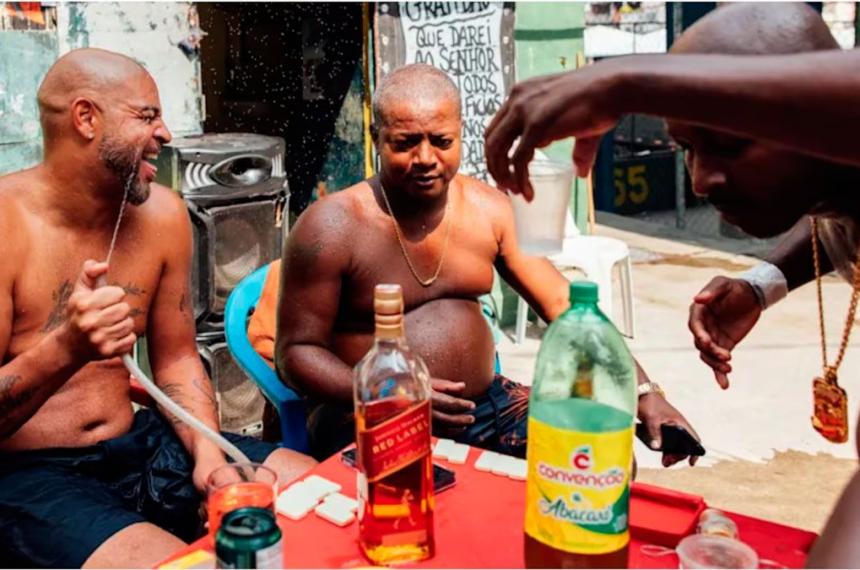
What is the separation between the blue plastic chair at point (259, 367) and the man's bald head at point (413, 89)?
35.9 inches

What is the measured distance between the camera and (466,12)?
18.8 ft

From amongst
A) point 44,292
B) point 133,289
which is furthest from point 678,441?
point 44,292

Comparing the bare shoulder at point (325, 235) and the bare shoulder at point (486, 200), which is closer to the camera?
the bare shoulder at point (325, 235)

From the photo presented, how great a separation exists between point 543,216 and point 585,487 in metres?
1.49

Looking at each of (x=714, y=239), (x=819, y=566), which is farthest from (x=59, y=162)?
(x=714, y=239)

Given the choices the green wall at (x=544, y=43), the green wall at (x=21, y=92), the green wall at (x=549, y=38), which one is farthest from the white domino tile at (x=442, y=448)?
the green wall at (x=549, y=38)

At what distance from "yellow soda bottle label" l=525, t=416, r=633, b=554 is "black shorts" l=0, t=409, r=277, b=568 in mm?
1242

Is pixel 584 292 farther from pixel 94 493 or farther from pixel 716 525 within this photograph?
pixel 94 493

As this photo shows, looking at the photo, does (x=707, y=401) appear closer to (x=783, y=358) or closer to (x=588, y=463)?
(x=783, y=358)

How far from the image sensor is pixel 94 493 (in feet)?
7.79

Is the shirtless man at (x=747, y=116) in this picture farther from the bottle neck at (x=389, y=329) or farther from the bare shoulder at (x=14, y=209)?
the bare shoulder at (x=14, y=209)

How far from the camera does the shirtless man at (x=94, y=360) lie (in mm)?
2260

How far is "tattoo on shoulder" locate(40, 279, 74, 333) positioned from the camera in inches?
98.8

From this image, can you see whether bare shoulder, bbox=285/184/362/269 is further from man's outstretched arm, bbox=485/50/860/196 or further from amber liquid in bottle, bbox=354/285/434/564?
man's outstretched arm, bbox=485/50/860/196
